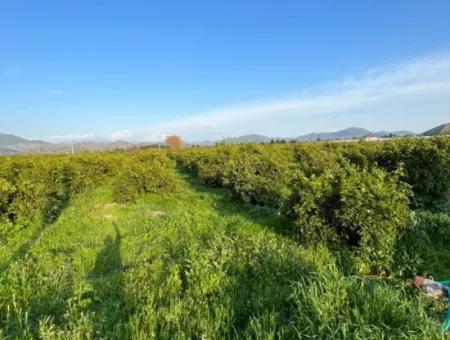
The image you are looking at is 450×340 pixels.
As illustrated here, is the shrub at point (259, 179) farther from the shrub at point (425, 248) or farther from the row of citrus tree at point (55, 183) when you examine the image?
the shrub at point (425, 248)

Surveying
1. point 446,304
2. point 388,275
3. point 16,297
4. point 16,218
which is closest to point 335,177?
point 388,275

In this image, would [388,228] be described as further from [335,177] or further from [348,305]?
[348,305]

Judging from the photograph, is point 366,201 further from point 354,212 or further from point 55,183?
point 55,183

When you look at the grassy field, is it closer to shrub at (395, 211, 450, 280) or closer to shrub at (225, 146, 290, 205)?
shrub at (395, 211, 450, 280)

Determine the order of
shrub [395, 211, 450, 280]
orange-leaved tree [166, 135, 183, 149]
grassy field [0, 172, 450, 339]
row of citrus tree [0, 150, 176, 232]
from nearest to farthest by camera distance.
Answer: grassy field [0, 172, 450, 339] < shrub [395, 211, 450, 280] < row of citrus tree [0, 150, 176, 232] < orange-leaved tree [166, 135, 183, 149]

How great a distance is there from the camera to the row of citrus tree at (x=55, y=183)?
6.94 m

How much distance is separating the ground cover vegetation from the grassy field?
0.02 meters

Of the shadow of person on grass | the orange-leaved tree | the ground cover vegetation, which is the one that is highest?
the orange-leaved tree

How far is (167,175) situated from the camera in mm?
9438

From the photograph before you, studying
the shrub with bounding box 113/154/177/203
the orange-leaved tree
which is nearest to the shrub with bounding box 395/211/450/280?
the shrub with bounding box 113/154/177/203

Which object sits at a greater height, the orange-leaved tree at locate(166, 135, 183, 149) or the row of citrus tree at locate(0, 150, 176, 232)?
the orange-leaved tree at locate(166, 135, 183, 149)

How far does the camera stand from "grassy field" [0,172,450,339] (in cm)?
268

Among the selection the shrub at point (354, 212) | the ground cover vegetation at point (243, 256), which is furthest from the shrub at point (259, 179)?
the shrub at point (354, 212)

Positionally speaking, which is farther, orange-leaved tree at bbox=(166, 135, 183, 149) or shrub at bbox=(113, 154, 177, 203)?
orange-leaved tree at bbox=(166, 135, 183, 149)
